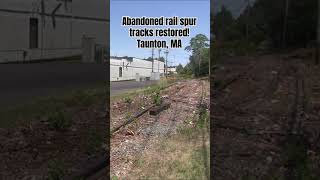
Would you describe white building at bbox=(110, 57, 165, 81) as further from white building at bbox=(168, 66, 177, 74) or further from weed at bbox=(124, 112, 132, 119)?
weed at bbox=(124, 112, 132, 119)

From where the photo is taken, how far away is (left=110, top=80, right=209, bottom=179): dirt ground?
5289 mm

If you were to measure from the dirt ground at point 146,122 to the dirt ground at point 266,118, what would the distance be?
67 centimetres

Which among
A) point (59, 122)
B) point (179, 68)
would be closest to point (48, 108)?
point (59, 122)

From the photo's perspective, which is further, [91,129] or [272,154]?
[91,129]

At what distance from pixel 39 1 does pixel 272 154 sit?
404 inches

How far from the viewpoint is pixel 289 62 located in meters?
12.6

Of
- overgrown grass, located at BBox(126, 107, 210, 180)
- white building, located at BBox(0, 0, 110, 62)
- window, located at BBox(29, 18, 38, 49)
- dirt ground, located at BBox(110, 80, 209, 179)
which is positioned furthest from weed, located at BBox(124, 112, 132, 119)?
window, located at BBox(29, 18, 38, 49)

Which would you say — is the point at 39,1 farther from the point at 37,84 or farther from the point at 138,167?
the point at 138,167

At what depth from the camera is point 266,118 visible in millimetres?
8062

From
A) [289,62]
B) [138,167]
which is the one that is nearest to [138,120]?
[138,167]

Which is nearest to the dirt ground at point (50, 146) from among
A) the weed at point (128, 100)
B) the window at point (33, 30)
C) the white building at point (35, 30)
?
the weed at point (128, 100)

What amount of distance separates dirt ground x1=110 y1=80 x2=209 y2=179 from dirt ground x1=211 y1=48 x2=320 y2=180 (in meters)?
0.67

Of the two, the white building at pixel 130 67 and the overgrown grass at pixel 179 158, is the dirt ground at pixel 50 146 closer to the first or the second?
the overgrown grass at pixel 179 158

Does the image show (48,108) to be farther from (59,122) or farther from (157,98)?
(157,98)
